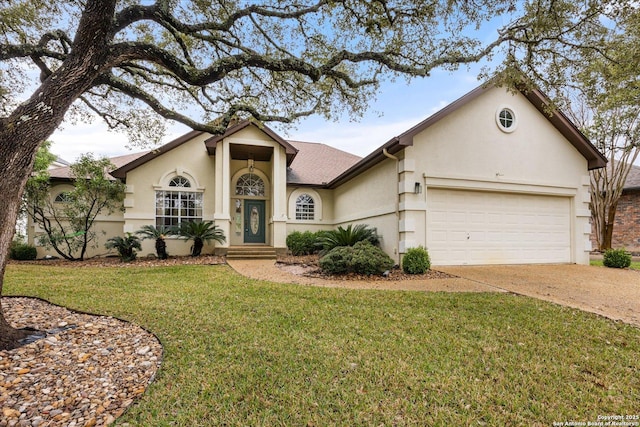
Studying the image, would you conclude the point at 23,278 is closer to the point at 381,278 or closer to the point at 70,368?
the point at 70,368

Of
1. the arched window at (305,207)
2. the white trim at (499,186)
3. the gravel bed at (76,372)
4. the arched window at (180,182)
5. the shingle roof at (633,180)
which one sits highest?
the shingle roof at (633,180)

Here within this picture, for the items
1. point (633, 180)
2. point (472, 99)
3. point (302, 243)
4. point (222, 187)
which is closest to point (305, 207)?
point (302, 243)

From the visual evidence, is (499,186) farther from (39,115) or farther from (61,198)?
(61,198)

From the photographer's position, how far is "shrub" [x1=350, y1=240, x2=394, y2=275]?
8.05 metres

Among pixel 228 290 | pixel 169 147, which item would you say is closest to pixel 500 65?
pixel 228 290

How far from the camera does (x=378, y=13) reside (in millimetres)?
6047

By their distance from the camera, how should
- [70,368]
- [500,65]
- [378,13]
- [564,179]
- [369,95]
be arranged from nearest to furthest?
[70,368] → [378,13] → [500,65] → [369,95] → [564,179]

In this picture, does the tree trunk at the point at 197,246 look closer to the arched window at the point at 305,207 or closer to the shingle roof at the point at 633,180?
the arched window at the point at 305,207

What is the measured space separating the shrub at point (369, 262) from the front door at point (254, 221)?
22.6ft

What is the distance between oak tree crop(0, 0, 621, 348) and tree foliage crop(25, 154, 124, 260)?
2.76 meters

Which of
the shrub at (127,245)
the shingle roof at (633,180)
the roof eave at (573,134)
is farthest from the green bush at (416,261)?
the shingle roof at (633,180)

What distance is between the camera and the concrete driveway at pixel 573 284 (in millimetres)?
5199

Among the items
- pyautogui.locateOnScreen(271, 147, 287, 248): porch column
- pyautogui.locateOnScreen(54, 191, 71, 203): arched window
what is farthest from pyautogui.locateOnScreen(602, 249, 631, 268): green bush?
pyautogui.locateOnScreen(54, 191, 71, 203): arched window

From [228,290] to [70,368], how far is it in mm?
3234
